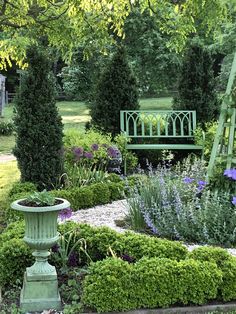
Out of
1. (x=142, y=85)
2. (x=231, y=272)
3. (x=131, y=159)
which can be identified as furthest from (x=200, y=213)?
(x=142, y=85)

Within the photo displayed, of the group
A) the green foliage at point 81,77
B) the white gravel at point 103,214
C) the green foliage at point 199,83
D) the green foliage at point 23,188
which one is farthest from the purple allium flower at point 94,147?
the green foliage at point 81,77

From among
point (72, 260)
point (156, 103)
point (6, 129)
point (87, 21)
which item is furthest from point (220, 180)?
point (156, 103)

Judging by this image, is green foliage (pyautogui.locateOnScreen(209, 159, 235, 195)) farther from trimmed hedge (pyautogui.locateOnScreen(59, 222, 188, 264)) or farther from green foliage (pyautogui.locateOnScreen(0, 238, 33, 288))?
green foliage (pyautogui.locateOnScreen(0, 238, 33, 288))

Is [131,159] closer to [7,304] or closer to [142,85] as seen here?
[7,304]

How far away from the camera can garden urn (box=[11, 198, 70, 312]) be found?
3508 mm

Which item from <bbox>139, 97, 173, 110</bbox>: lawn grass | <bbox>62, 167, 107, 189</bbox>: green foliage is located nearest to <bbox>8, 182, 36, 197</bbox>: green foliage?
<bbox>62, 167, 107, 189</bbox>: green foliage

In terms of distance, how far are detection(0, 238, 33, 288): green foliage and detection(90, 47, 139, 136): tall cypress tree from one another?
5.66 metres

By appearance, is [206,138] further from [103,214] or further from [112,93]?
[103,214]

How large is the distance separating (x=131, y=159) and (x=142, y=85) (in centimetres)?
1713

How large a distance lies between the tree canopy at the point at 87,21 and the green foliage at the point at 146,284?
192 inches

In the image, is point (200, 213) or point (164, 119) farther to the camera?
point (164, 119)

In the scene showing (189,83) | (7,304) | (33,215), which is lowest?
(7,304)

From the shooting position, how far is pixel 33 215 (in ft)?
11.5

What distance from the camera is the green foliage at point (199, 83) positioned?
31.9ft
